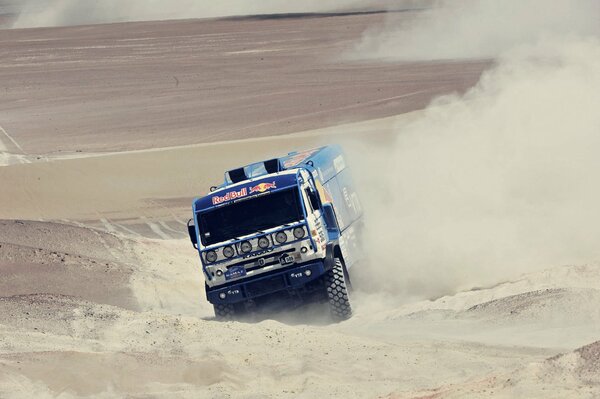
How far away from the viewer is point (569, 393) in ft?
40.5

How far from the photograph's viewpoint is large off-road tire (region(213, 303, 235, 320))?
21.4m

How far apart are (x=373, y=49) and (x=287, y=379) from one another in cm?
4655

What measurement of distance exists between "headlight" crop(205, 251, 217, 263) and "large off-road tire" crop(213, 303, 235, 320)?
848mm

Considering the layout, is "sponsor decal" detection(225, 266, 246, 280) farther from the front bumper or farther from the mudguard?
the mudguard

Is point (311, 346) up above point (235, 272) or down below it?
below

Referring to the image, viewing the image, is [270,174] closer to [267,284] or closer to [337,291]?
[267,284]

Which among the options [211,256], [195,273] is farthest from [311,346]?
[195,273]

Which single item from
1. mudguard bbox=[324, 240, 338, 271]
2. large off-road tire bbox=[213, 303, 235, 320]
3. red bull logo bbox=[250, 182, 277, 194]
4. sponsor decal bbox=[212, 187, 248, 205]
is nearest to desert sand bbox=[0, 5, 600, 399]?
large off-road tire bbox=[213, 303, 235, 320]

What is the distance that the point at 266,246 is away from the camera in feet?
68.2

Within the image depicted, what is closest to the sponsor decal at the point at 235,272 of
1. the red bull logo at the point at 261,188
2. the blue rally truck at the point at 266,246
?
the blue rally truck at the point at 266,246

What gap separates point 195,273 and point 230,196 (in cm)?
635

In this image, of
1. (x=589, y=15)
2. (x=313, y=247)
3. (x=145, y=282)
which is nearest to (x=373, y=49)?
(x=589, y=15)


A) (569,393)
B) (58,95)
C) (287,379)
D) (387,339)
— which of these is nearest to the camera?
(569,393)

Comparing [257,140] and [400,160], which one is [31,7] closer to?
[257,140]
